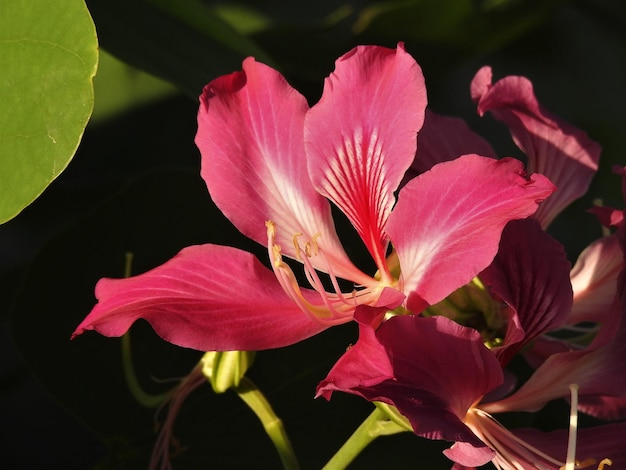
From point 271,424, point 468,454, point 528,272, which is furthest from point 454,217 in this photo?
point 271,424

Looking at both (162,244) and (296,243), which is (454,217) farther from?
(162,244)

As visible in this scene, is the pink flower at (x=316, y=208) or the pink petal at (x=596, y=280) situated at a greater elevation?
the pink flower at (x=316, y=208)

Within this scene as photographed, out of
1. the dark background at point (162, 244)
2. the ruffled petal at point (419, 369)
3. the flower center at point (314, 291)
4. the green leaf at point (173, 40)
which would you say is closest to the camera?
the ruffled petal at point (419, 369)

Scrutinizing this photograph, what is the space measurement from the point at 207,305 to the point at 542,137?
360 mm

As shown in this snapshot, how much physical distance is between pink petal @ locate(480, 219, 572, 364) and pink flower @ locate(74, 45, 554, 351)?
0.04m

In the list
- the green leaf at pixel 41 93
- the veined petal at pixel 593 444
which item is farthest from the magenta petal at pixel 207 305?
the veined petal at pixel 593 444

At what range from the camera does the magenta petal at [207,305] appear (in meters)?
0.81

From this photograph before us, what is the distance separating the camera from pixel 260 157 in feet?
2.93

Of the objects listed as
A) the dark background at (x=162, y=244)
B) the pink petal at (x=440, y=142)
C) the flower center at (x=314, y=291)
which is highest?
the pink petal at (x=440, y=142)

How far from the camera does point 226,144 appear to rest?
2.88ft

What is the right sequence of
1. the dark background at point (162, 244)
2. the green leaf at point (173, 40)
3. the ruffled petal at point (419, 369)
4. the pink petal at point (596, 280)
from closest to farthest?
the ruffled petal at point (419, 369) < the pink petal at point (596, 280) < the green leaf at point (173, 40) < the dark background at point (162, 244)

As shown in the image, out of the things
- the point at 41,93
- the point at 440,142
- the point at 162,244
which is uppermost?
the point at 41,93

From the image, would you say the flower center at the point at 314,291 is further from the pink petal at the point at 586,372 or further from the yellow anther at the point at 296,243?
the pink petal at the point at 586,372

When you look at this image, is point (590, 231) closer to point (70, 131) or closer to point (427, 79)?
point (427, 79)
